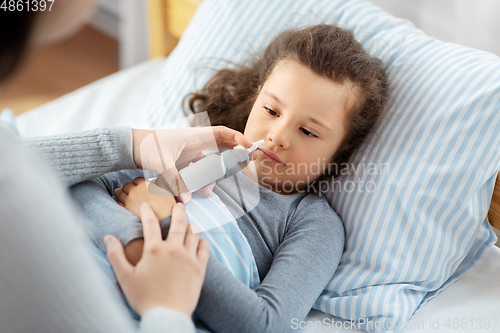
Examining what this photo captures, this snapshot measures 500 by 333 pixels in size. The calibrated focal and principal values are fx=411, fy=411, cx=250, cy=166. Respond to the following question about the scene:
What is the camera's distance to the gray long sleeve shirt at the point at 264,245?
64cm

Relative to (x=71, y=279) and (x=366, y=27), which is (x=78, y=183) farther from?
(x=366, y=27)

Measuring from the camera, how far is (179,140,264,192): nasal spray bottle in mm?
720

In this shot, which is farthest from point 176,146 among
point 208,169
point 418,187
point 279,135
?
point 418,187

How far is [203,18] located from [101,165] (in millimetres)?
669

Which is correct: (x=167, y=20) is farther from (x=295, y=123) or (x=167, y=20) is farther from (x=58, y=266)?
(x=58, y=266)

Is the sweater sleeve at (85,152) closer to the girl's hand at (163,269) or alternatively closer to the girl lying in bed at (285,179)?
the girl lying in bed at (285,179)

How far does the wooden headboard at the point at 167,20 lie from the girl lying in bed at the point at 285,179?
0.63 meters

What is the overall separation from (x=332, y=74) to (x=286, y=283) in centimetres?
44

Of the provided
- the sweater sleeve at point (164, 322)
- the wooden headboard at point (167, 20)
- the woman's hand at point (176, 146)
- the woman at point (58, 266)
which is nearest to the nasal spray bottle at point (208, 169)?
the woman's hand at point (176, 146)

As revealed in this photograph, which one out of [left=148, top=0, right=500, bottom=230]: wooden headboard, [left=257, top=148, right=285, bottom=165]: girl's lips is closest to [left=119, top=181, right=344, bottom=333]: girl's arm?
[left=257, top=148, right=285, bottom=165]: girl's lips

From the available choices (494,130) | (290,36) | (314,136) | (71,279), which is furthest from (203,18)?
(71,279)

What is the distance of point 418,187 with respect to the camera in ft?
2.72

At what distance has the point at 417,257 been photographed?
812 millimetres

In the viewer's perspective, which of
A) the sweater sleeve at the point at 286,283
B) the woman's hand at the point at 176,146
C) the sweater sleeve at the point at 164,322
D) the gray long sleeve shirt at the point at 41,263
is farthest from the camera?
the woman's hand at the point at 176,146
